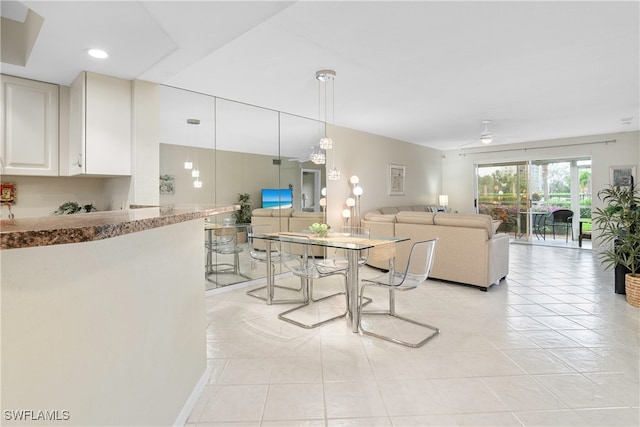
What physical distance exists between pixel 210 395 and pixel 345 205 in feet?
13.5

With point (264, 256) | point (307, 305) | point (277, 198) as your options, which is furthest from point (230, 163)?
point (307, 305)

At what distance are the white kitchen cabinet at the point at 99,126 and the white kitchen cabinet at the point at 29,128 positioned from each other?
4.9 inches

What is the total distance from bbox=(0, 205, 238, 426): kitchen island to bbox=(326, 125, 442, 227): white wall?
3934mm

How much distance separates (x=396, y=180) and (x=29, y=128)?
19.5ft

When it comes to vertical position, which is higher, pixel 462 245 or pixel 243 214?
pixel 243 214

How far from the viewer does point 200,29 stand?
6.49ft

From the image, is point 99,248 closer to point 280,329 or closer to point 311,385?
point 311,385

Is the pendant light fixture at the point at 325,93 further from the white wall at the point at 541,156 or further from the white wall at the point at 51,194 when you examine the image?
the white wall at the point at 541,156

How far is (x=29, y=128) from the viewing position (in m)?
2.62

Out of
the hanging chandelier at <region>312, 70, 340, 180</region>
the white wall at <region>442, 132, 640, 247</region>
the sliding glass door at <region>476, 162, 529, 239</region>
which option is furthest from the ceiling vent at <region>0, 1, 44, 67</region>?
the sliding glass door at <region>476, 162, 529, 239</region>

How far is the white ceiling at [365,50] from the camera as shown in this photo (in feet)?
6.33

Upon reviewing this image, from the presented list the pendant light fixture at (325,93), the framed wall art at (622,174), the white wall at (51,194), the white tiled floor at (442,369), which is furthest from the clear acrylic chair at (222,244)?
the framed wall art at (622,174)

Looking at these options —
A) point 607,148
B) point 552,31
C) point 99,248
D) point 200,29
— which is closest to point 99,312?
point 99,248

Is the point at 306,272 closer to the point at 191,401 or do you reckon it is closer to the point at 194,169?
the point at 191,401
